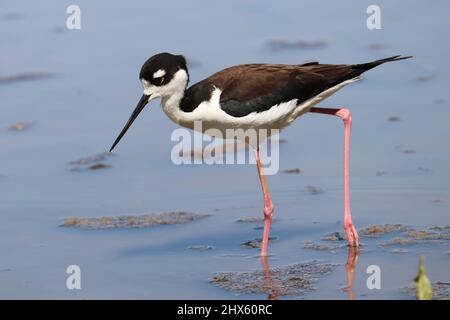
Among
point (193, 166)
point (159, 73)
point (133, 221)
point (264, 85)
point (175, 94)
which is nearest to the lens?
point (159, 73)

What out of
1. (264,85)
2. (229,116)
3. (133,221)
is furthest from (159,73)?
(133,221)

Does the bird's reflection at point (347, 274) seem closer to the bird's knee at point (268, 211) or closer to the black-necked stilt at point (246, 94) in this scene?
the black-necked stilt at point (246, 94)

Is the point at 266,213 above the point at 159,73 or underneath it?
underneath

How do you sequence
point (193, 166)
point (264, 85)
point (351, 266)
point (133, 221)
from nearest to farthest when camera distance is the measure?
point (351, 266)
point (264, 85)
point (133, 221)
point (193, 166)

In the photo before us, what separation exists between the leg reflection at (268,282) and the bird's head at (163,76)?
4.21 feet

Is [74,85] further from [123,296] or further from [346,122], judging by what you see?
[123,296]

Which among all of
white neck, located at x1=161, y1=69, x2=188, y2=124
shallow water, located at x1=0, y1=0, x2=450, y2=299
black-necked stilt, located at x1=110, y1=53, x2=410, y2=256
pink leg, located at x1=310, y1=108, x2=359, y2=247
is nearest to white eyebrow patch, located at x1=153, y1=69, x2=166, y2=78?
black-necked stilt, located at x1=110, y1=53, x2=410, y2=256

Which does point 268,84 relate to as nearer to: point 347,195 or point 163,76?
point 163,76

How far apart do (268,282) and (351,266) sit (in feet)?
1.81

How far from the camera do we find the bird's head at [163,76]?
24.5 ft

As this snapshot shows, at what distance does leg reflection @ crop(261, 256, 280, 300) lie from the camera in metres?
6.60

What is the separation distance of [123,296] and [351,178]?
2496 millimetres

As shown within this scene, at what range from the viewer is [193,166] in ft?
29.4

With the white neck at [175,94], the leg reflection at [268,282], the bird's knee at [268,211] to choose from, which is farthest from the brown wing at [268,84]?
the leg reflection at [268,282]
